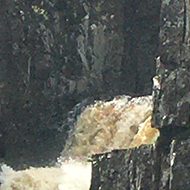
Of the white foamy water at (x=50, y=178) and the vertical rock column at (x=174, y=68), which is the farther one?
the white foamy water at (x=50, y=178)

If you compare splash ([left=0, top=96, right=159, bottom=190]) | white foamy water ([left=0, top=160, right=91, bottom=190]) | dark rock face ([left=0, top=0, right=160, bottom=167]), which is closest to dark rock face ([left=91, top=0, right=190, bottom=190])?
splash ([left=0, top=96, right=159, bottom=190])

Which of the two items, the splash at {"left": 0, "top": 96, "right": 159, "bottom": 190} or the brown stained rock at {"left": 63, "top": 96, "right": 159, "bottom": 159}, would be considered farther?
the brown stained rock at {"left": 63, "top": 96, "right": 159, "bottom": 159}

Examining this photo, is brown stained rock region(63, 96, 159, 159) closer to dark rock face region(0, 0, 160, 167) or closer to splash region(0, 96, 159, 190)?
splash region(0, 96, 159, 190)

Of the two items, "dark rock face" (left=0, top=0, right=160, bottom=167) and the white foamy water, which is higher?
"dark rock face" (left=0, top=0, right=160, bottom=167)

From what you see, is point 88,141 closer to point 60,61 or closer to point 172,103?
point 60,61

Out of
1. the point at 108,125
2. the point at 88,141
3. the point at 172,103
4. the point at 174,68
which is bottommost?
the point at 172,103

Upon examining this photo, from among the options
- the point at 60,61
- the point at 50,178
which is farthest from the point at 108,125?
the point at 60,61

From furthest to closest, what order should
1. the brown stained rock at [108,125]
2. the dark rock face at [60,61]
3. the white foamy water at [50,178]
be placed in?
the dark rock face at [60,61], the brown stained rock at [108,125], the white foamy water at [50,178]

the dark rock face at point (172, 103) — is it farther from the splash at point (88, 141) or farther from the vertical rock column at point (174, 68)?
the splash at point (88, 141)

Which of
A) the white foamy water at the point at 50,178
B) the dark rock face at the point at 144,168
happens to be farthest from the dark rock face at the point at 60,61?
the dark rock face at the point at 144,168

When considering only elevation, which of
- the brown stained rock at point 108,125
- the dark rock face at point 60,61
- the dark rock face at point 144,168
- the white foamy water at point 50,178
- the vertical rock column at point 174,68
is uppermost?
the dark rock face at point 60,61

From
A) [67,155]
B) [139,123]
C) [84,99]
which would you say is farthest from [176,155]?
[84,99]

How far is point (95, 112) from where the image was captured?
7766mm

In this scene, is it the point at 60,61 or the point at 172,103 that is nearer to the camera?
the point at 172,103
